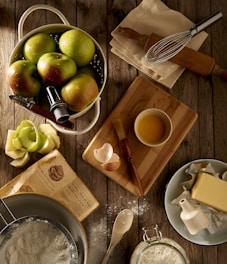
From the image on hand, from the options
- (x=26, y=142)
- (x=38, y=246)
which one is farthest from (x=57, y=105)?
(x=38, y=246)

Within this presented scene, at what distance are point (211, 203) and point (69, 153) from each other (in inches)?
11.7

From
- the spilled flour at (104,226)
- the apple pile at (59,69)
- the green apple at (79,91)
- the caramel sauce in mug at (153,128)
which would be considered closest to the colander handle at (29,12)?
the apple pile at (59,69)

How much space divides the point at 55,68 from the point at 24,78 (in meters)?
0.06

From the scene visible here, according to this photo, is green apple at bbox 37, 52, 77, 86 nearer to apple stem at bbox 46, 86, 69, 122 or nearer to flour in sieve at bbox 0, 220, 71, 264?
apple stem at bbox 46, 86, 69, 122

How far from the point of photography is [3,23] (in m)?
1.13

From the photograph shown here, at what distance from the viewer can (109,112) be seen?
1.12 metres

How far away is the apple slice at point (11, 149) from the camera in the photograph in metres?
1.06

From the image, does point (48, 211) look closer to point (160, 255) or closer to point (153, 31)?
point (160, 255)

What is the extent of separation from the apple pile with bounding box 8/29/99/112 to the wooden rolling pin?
0.15m

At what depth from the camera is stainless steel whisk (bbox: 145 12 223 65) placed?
43.2 inches

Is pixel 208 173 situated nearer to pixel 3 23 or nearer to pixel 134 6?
pixel 134 6

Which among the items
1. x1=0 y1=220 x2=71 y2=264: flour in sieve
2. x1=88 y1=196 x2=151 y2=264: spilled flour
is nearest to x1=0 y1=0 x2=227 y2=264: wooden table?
x1=88 y1=196 x2=151 y2=264: spilled flour

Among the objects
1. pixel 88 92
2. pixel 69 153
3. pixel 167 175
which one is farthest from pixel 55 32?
pixel 167 175

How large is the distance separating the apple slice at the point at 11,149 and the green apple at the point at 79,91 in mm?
154
